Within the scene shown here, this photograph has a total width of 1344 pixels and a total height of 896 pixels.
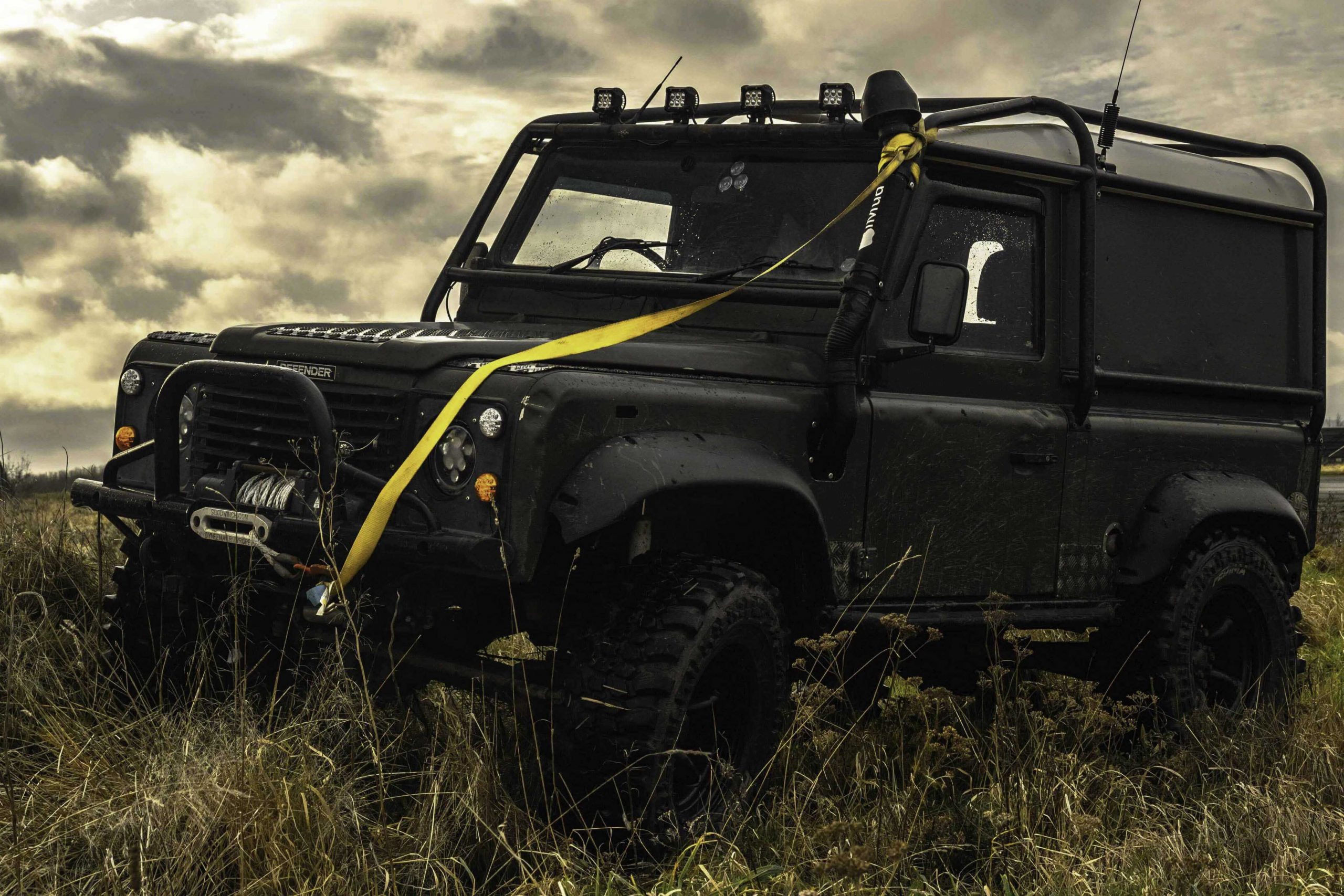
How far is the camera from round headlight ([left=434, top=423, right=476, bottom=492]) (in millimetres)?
4035

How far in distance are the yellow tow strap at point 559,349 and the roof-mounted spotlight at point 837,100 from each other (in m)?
0.29

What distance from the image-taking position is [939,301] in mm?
4746

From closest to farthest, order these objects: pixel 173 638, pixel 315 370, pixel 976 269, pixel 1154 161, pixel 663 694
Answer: pixel 663 694, pixel 315 370, pixel 173 638, pixel 976 269, pixel 1154 161

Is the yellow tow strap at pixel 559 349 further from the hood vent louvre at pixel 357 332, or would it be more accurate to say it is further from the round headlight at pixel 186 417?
the round headlight at pixel 186 417

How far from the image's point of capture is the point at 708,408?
4430 mm

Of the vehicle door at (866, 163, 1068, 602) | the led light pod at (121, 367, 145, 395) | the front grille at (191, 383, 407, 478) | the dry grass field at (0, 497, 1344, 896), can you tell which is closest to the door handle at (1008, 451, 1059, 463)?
the vehicle door at (866, 163, 1068, 602)

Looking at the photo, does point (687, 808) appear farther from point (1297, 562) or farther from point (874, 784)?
point (1297, 562)

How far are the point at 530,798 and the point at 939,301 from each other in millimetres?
1971

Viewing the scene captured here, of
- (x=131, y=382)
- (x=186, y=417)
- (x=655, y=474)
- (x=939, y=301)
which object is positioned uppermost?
(x=939, y=301)

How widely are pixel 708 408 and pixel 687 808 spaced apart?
1165mm

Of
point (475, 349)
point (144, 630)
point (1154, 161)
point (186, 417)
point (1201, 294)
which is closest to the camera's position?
point (475, 349)

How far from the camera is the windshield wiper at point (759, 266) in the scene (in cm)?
510

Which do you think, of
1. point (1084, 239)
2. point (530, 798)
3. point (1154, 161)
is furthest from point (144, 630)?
point (1154, 161)

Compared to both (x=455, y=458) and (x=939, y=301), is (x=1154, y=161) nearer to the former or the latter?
(x=939, y=301)
